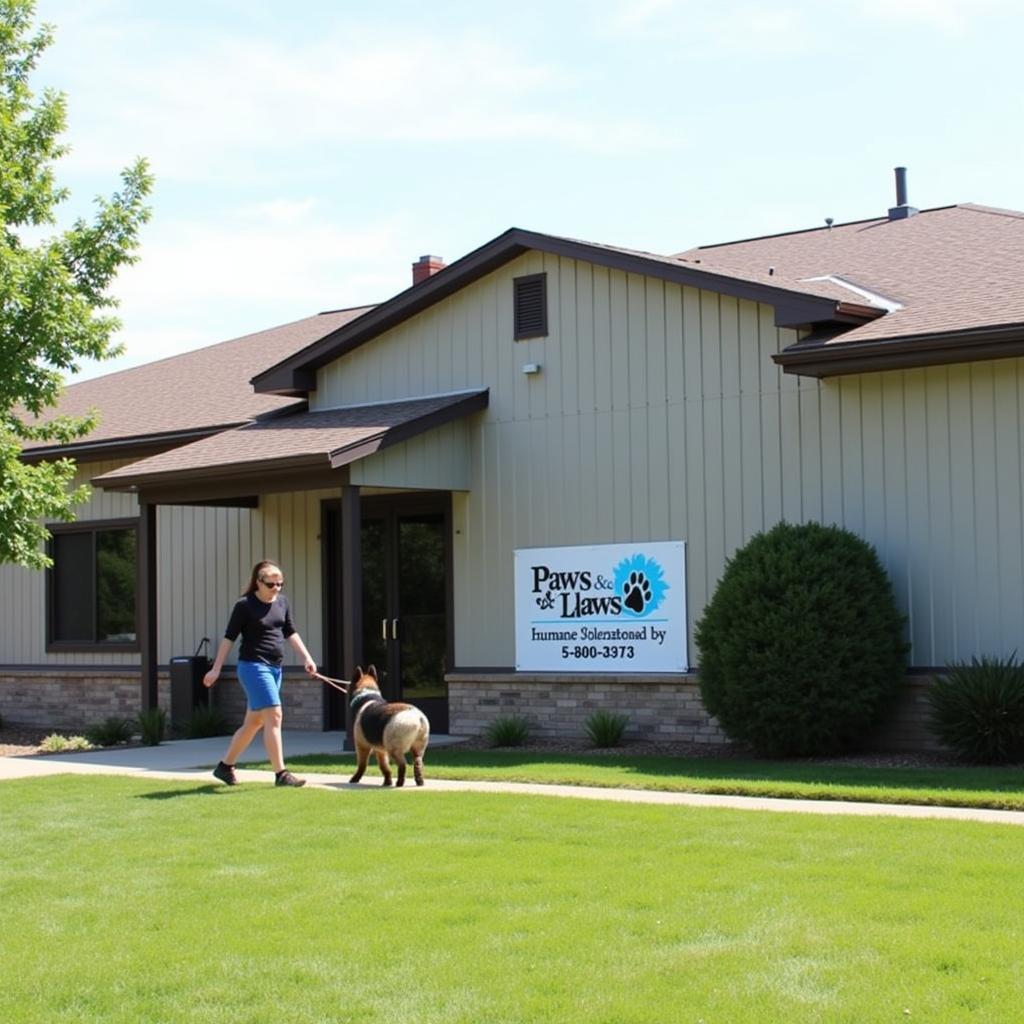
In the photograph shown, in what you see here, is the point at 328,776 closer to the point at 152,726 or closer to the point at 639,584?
the point at 639,584

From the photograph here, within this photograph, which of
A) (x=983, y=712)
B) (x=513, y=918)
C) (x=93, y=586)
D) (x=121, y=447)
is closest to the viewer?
(x=513, y=918)

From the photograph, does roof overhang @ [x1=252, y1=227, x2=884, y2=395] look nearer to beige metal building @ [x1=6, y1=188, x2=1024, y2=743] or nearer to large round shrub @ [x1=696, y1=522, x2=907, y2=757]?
beige metal building @ [x1=6, y1=188, x2=1024, y2=743]

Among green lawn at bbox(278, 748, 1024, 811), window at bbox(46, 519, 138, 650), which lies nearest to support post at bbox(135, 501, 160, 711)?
window at bbox(46, 519, 138, 650)

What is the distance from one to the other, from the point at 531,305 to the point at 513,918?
35.4 feet

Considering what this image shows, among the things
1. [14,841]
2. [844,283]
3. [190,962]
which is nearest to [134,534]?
[844,283]

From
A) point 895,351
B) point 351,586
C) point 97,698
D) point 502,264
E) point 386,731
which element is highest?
point 502,264

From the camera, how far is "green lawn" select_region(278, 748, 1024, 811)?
11.2 meters

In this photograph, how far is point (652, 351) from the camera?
16344mm

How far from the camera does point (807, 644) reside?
13758 millimetres

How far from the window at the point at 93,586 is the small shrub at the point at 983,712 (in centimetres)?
1172

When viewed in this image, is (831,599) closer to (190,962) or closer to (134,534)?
(190,962)

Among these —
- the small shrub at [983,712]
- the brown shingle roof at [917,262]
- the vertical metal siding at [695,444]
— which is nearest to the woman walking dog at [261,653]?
the vertical metal siding at [695,444]

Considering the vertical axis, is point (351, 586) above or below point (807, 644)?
above

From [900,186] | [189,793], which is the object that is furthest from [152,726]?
[900,186]
